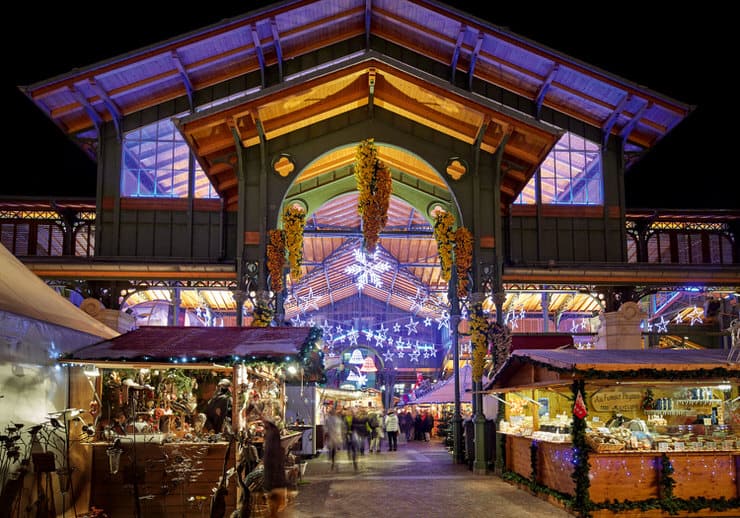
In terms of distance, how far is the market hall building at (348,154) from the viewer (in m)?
18.7

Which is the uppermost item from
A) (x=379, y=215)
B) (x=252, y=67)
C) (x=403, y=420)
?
(x=252, y=67)

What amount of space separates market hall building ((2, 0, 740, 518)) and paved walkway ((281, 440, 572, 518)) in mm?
1958

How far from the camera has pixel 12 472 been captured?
9391 millimetres

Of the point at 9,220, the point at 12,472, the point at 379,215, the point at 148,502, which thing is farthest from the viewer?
the point at 9,220

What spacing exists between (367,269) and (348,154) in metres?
18.0

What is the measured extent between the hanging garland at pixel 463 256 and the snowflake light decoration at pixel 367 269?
15.3 m

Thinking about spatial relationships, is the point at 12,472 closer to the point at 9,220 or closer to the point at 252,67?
the point at 252,67

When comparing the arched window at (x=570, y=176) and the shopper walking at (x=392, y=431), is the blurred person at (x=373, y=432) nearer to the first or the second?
the shopper walking at (x=392, y=431)

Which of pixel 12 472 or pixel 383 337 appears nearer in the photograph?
pixel 12 472

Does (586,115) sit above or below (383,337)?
above

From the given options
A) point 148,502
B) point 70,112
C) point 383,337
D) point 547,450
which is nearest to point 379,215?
point 547,450

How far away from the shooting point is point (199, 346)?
11648mm

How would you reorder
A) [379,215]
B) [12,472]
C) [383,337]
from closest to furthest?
[12,472], [379,215], [383,337]

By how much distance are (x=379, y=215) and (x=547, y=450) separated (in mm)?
6184
